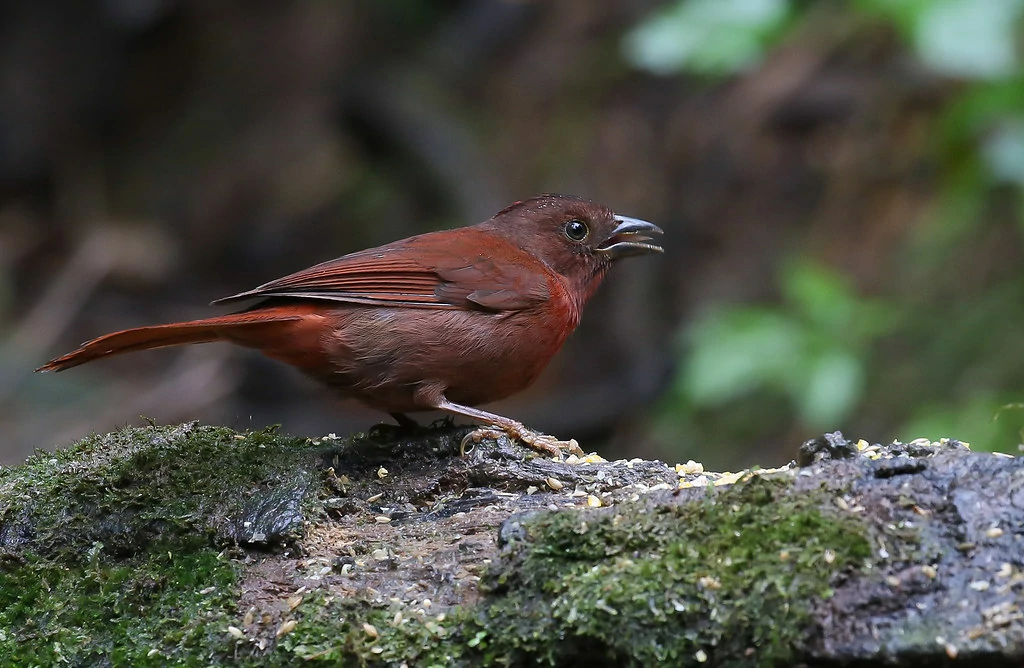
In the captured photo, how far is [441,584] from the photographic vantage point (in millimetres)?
2863

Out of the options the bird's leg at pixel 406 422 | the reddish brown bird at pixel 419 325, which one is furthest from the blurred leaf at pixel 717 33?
the bird's leg at pixel 406 422

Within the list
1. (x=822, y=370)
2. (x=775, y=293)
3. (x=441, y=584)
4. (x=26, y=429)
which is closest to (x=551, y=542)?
(x=441, y=584)

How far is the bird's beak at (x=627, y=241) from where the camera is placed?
16.0 feet

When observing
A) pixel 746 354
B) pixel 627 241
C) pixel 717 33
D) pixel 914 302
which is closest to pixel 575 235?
pixel 627 241

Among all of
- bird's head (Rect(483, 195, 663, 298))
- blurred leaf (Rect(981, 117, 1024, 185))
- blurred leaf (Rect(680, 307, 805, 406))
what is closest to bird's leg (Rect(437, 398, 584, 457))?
bird's head (Rect(483, 195, 663, 298))

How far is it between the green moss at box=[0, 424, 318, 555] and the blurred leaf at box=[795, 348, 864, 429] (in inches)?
99.6

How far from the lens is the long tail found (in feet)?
11.4

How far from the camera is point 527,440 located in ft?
12.8

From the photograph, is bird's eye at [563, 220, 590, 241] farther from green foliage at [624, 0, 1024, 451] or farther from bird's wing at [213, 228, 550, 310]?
green foliage at [624, 0, 1024, 451]

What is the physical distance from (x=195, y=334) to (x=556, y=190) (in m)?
6.60

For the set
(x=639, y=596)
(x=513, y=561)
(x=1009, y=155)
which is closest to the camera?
(x=639, y=596)

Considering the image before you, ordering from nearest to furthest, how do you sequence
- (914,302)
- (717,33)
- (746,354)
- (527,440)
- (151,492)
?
(151,492) → (527,440) → (717,33) → (746,354) → (914,302)

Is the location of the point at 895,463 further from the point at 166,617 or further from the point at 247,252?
the point at 247,252

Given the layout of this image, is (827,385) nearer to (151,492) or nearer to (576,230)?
(576,230)
